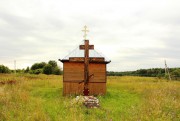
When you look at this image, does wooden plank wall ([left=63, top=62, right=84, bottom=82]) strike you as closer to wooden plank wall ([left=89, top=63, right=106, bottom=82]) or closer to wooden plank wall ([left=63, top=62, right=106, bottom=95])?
wooden plank wall ([left=63, top=62, right=106, bottom=95])

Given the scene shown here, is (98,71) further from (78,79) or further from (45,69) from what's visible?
(45,69)

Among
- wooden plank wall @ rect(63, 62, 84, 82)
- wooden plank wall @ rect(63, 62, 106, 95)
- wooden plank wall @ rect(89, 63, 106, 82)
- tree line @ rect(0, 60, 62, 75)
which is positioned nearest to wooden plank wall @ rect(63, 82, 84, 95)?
wooden plank wall @ rect(63, 62, 106, 95)

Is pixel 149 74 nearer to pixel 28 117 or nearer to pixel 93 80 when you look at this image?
pixel 93 80

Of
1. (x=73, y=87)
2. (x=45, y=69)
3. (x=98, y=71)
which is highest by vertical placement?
(x=45, y=69)

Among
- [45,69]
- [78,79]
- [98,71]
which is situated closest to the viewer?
[78,79]

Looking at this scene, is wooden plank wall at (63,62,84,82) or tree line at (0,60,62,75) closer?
wooden plank wall at (63,62,84,82)

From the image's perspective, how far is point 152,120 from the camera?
28.3ft

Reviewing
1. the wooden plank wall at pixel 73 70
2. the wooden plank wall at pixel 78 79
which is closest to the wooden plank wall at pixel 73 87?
the wooden plank wall at pixel 78 79

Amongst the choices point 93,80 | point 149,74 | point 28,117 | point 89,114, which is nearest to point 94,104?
point 89,114

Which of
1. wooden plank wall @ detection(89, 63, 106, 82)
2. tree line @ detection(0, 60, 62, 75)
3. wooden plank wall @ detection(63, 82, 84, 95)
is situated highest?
tree line @ detection(0, 60, 62, 75)

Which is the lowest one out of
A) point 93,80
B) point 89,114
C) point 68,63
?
point 89,114

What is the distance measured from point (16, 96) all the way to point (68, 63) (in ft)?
24.7

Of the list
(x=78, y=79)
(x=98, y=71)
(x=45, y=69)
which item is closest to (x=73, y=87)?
(x=78, y=79)

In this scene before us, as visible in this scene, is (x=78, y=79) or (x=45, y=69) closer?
(x=78, y=79)
